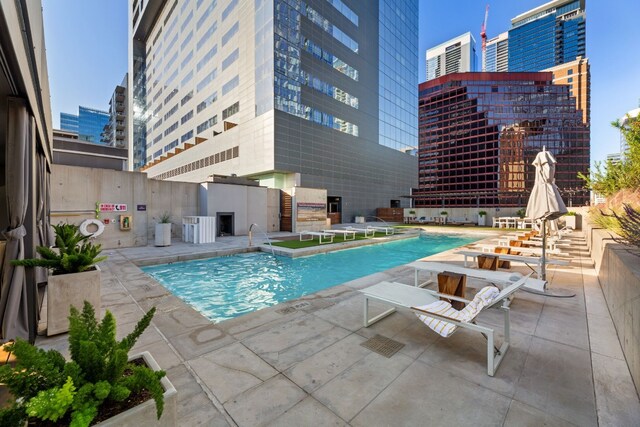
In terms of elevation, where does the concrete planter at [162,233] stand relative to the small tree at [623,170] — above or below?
below

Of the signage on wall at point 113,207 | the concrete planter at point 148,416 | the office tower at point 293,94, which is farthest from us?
the office tower at point 293,94

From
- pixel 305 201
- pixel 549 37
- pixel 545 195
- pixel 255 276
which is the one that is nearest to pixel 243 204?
pixel 305 201

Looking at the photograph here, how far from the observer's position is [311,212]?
20.0 metres

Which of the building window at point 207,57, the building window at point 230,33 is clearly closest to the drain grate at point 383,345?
the building window at point 230,33

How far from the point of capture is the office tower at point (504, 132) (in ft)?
213

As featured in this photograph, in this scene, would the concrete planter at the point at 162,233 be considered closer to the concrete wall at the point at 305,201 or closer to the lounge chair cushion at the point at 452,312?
the concrete wall at the point at 305,201

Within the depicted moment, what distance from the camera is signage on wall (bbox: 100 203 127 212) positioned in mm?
11384

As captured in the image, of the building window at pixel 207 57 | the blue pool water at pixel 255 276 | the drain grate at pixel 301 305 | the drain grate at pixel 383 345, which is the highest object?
the building window at pixel 207 57

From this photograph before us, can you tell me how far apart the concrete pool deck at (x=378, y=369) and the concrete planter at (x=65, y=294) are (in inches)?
8.9

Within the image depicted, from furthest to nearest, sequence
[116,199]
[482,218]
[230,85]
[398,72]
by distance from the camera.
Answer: [398,72] → [230,85] → [482,218] → [116,199]

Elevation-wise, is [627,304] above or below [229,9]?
below

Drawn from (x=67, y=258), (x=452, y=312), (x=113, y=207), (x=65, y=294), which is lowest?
(x=452, y=312)

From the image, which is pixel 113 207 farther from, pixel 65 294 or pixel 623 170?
pixel 623 170

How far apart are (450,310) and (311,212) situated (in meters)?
16.9
